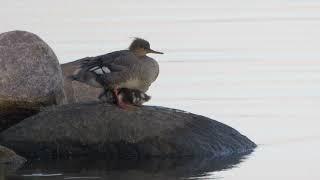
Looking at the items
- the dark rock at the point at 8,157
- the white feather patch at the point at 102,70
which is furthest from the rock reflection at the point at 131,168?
the white feather patch at the point at 102,70

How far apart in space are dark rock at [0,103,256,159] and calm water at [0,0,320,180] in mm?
196

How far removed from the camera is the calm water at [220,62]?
47.0 ft

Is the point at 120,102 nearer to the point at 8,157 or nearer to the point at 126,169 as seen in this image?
the point at 126,169

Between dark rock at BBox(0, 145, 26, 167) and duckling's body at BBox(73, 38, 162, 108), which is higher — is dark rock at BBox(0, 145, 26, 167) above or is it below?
below

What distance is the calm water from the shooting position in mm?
14336

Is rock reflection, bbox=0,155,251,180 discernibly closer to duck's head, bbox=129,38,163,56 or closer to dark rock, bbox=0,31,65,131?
dark rock, bbox=0,31,65,131

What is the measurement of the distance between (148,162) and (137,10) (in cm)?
1352

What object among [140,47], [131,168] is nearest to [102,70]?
[140,47]

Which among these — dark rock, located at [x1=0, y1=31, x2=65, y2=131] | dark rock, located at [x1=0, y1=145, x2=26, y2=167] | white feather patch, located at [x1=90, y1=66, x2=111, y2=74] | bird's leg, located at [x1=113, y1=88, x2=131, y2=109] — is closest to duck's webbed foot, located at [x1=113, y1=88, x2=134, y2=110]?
bird's leg, located at [x1=113, y1=88, x2=131, y2=109]

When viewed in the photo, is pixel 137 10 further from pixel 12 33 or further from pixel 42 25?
pixel 12 33

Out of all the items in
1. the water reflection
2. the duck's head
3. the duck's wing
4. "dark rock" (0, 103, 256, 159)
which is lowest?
the water reflection

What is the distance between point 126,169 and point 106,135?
551 mm

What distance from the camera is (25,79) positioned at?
50.5 ft

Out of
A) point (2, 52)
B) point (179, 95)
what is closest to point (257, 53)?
point (179, 95)
